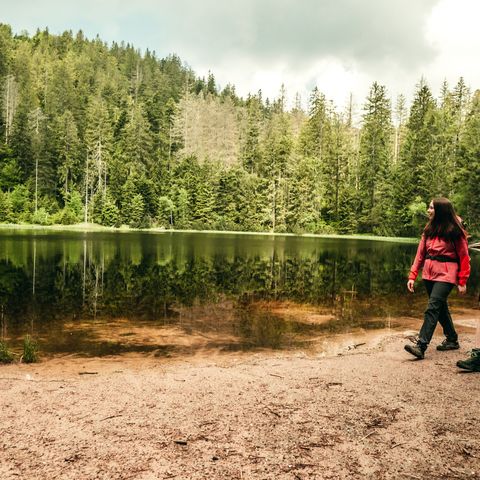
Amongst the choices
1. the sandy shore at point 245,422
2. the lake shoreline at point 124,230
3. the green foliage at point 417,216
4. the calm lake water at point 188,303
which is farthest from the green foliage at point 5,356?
the lake shoreline at point 124,230

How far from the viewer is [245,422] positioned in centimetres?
431

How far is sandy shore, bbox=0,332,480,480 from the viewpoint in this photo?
3506 mm

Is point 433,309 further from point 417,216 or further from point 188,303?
point 417,216

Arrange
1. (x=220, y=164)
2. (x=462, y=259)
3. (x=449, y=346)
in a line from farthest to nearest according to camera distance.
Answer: (x=220, y=164) < (x=449, y=346) < (x=462, y=259)

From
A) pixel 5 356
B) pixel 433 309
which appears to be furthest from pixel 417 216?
pixel 5 356

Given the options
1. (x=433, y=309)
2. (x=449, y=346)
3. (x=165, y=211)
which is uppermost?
(x=165, y=211)

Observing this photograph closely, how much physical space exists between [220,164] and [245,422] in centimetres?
7521

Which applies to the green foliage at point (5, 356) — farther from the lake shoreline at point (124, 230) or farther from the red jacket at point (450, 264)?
the lake shoreline at point (124, 230)

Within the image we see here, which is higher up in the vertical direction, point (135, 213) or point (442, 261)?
point (135, 213)

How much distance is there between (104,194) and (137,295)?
61.1 meters

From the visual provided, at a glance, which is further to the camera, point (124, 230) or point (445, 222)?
point (124, 230)

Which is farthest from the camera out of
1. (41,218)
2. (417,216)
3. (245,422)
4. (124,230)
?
(41,218)

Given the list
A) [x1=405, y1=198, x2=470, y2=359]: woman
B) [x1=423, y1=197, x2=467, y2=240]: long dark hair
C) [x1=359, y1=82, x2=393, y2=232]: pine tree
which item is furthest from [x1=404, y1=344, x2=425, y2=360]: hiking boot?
[x1=359, y1=82, x2=393, y2=232]: pine tree

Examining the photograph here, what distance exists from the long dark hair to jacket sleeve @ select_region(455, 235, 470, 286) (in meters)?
0.10
